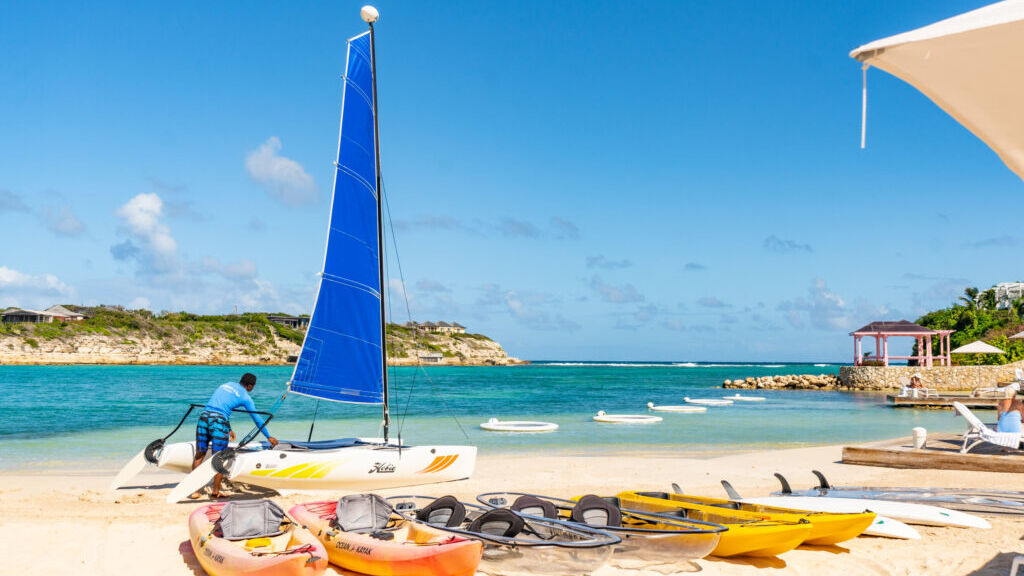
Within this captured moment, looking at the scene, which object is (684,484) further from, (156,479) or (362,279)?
(156,479)

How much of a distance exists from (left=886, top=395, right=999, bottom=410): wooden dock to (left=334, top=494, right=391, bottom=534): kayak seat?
1166 inches

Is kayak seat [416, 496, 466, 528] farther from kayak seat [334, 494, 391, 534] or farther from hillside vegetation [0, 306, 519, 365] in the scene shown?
hillside vegetation [0, 306, 519, 365]

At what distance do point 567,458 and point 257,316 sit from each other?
11325 centimetres

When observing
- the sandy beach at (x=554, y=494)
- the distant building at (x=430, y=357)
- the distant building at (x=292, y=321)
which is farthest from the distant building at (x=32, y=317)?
the sandy beach at (x=554, y=494)

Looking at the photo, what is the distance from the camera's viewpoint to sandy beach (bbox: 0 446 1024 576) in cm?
675

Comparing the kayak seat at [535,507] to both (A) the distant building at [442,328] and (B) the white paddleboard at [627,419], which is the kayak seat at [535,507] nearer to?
(B) the white paddleboard at [627,419]

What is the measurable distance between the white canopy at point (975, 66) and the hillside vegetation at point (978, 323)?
54163 mm

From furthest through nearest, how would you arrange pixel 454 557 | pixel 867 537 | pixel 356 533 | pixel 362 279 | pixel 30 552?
pixel 362 279 < pixel 867 537 < pixel 30 552 < pixel 356 533 < pixel 454 557

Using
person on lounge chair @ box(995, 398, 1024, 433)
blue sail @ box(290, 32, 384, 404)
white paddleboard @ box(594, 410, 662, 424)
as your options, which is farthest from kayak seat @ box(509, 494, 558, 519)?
white paddleboard @ box(594, 410, 662, 424)

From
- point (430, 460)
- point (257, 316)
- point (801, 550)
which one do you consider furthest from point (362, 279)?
point (257, 316)

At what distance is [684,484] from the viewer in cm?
1158

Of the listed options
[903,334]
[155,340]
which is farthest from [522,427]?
[155,340]

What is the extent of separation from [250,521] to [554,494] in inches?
194

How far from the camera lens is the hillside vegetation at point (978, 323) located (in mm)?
49656
